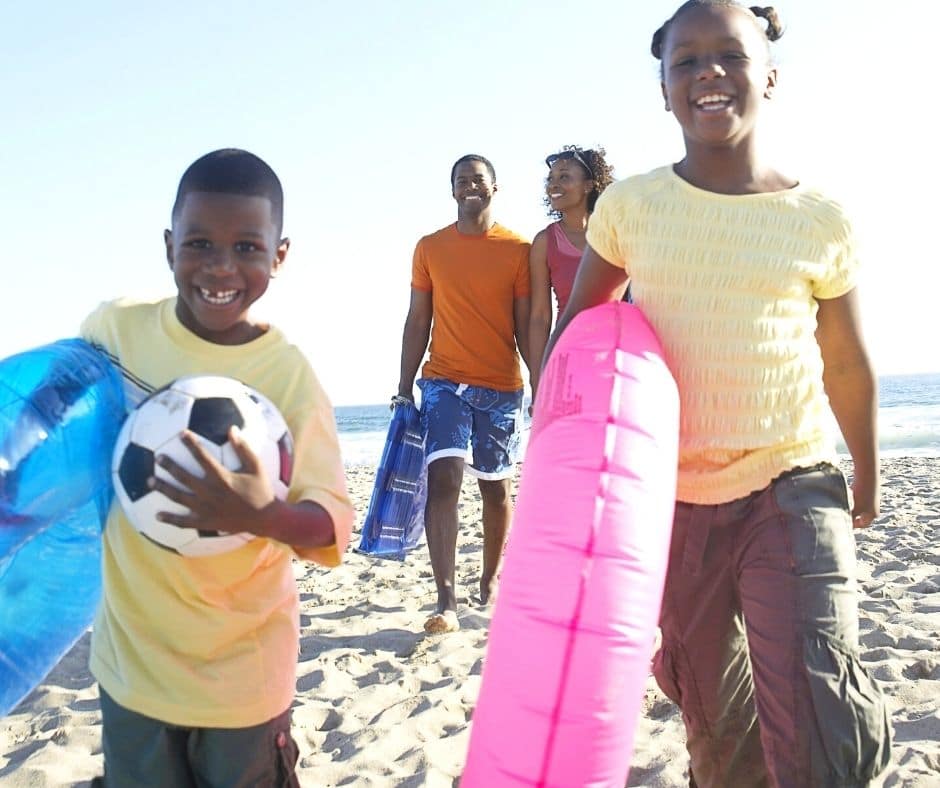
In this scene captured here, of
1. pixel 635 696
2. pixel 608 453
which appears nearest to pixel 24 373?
pixel 608 453

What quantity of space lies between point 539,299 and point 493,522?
1.32 metres

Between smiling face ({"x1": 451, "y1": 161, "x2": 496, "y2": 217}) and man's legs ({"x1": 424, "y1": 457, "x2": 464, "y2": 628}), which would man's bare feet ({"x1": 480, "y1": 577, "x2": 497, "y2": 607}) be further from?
smiling face ({"x1": 451, "y1": 161, "x2": 496, "y2": 217})

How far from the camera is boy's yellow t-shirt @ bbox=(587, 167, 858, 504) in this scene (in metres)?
2.66

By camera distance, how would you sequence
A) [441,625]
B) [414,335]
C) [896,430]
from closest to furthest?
[441,625], [414,335], [896,430]

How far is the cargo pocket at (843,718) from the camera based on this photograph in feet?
7.78

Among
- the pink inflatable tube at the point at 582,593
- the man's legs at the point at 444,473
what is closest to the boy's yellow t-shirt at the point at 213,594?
the pink inflatable tube at the point at 582,593

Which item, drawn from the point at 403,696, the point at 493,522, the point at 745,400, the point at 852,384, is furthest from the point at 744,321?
the point at 493,522

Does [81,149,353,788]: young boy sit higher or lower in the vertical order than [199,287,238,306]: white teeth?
lower

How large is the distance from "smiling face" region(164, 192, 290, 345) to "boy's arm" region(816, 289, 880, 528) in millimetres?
1517

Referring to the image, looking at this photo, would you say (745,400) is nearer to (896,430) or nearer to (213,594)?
(213,594)

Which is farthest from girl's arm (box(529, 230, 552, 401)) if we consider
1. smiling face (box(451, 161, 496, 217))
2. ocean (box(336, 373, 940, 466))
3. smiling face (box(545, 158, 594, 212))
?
ocean (box(336, 373, 940, 466))

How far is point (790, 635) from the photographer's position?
246 centimetres

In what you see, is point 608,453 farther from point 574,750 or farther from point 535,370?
point 535,370

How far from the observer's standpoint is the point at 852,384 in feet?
9.35
